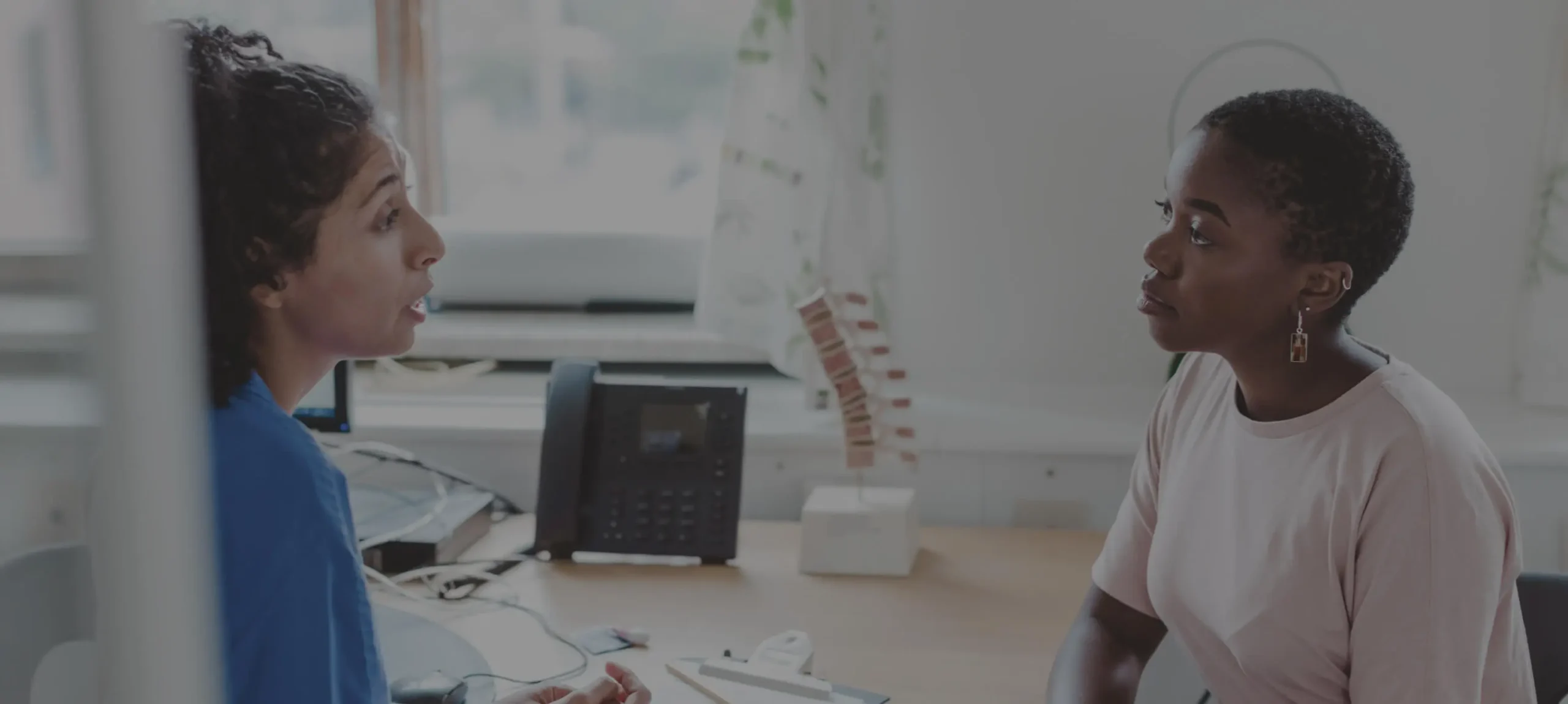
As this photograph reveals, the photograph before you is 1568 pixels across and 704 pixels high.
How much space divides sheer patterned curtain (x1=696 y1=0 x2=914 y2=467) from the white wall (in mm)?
107

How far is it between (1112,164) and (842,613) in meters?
0.85

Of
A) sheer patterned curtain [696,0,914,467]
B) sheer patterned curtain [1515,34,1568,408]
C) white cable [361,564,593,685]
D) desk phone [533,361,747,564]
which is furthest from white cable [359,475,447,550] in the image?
sheer patterned curtain [1515,34,1568,408]

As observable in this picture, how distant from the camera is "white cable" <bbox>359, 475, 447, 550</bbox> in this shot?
1578 mm

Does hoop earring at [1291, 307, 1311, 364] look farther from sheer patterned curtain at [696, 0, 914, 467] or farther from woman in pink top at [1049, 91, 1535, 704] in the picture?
sheer patterned curtain at [696, 0, 914, 467]

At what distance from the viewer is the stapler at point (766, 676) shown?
1.22 m

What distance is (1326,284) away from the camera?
3.50ft

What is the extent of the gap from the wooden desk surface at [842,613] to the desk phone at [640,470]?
0.12 ft

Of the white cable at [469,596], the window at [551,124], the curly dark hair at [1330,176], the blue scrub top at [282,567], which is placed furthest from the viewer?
the window at [551,124]

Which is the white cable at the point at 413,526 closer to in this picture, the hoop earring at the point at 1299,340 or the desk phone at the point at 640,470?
the desk phone at the point at 640,470

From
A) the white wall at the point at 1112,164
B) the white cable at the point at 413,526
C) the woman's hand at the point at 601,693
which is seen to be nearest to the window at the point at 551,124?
the white wall at the point at 1112,164

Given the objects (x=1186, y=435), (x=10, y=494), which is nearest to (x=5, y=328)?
(x=10, y=494)

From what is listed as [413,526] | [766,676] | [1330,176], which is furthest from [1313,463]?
[413,526]

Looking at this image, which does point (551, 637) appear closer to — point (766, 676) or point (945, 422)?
point (766, 676)

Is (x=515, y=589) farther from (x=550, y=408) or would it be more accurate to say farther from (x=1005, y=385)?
(x=1005, y=385)
